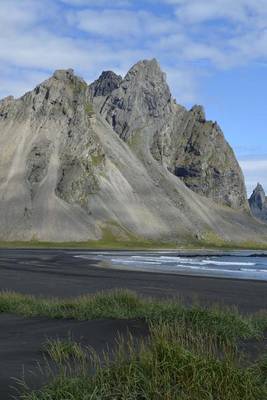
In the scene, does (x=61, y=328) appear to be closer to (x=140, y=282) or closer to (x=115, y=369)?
(x=115, y=369)

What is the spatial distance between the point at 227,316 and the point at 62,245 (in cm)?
14576

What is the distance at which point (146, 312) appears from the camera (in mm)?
20109

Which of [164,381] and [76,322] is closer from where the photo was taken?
[164,381]

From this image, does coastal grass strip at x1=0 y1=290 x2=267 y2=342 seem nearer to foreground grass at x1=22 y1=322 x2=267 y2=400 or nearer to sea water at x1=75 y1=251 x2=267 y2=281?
foreground grass at x1=22 y1=322 x2=267 y2=400

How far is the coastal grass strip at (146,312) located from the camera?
17.4 m

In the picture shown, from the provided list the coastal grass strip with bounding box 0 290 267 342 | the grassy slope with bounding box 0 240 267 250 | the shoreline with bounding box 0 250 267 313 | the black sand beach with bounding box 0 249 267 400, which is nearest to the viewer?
the black sand beach with bounding box 0 249 267 400

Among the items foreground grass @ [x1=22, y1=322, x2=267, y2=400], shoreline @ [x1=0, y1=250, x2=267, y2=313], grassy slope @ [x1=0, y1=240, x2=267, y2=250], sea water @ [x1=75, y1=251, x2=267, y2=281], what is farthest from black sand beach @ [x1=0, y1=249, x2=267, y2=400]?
grassy slope @ [x1=0, y1=240, x2=267, y2=250]

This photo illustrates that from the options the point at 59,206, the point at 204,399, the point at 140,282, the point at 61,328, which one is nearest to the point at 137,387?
the point at 204,399

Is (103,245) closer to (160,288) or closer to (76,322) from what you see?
(160,288)

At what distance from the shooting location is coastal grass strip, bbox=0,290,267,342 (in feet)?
57.1

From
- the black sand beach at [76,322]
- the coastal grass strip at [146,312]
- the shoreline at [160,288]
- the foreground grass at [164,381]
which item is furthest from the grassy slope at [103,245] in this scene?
the foreground grass at [164,381]

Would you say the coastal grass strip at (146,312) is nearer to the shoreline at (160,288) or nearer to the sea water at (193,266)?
the shoreline at (160,288)

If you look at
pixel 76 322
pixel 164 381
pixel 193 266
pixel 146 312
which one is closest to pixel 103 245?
pixel 193 266

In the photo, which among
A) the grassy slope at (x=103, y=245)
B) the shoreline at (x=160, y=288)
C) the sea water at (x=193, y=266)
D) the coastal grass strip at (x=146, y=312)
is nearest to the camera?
the coastal grass strip at (x=146, y=312)
